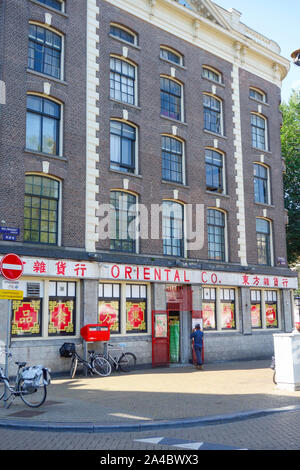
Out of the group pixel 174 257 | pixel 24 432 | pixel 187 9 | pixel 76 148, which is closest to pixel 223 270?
pixel 174 257

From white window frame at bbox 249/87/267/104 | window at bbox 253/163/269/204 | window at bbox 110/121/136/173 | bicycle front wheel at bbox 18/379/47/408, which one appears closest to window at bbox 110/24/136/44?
window at bbox 110/121/136/173

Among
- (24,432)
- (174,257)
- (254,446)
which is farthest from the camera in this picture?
(174,257)

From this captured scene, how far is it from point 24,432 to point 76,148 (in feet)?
41.1

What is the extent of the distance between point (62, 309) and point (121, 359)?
300 cm

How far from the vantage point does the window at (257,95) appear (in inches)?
1109

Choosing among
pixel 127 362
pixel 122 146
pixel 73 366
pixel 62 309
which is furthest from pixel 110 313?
pixel 122 146

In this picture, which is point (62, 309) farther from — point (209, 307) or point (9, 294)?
point (209, 307)

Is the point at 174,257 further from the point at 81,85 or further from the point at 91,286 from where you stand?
the point at 81,85

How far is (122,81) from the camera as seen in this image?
21.2m

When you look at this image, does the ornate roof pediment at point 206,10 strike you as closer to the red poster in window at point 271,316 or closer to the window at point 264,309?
the window at point 264,309

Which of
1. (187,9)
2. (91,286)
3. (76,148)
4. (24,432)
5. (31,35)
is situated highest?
(187,9)

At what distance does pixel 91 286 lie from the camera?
18156mm

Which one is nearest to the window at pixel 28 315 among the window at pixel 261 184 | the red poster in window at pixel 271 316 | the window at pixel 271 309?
the window at pixel 271 309

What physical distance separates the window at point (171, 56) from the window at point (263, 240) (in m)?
9.68
